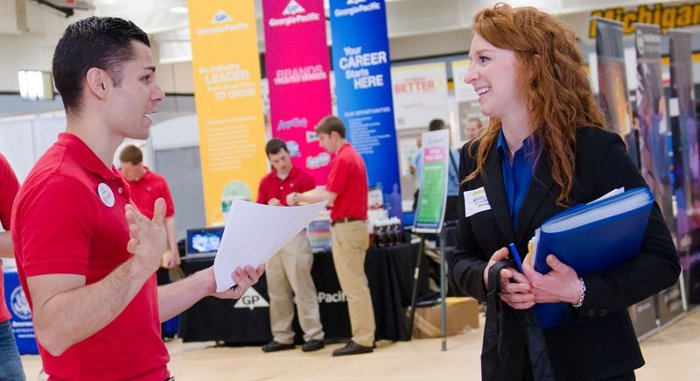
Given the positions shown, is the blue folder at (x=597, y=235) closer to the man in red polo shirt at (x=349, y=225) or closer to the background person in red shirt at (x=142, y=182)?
the man in red polo shirt at (x=349, y=225)

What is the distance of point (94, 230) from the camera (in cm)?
172

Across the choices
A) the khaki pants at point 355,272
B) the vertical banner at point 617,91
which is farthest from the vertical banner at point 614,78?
the khaki pants at point 355,272

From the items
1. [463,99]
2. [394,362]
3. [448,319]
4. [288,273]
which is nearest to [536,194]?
[394,362]

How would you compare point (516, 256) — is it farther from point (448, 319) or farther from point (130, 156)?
point (130, 156)

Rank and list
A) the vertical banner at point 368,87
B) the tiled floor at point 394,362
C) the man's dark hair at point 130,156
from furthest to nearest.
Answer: the vertical banner at point 368,87, the man's dark hair at point 130,156, the tiled floor at point 394,362

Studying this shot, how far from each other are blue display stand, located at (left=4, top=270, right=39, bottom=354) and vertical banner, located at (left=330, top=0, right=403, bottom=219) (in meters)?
3.38

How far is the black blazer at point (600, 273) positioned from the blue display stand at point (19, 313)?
732 cm

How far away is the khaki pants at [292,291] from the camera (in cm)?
753

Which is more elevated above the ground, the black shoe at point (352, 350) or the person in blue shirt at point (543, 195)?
the person in blue shirt at point (543, 195)

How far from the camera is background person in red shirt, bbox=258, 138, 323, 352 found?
750 cm

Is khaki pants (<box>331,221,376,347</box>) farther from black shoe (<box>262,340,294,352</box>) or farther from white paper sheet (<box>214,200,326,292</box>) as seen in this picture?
white paper sheet (<box>214,200,326,292</box>)

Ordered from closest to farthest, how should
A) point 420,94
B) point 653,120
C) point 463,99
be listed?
point 653,120, point 420,94, point 463,99

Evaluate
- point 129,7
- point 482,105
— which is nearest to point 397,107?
point 129,7

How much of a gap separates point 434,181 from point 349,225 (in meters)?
0.77
